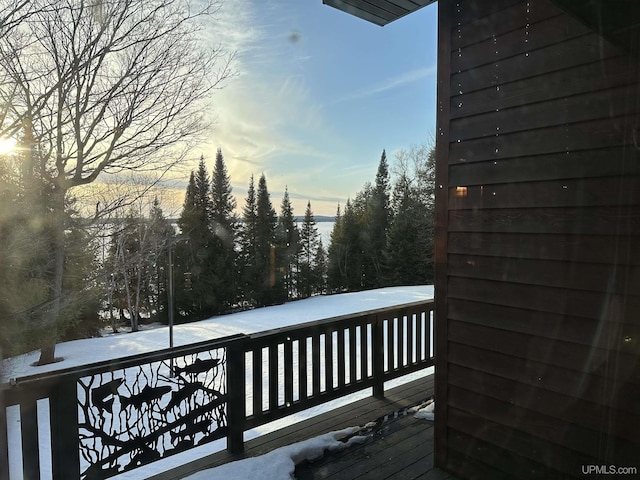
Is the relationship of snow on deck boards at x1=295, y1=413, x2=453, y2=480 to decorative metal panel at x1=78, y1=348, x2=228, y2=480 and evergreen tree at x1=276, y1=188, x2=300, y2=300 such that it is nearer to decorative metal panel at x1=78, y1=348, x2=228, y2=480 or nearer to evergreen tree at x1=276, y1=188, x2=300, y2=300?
decorative metal panel at x1=78, y1=348, x2=228, y2=480

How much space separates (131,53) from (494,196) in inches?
232

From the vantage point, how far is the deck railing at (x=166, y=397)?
70.4 inches

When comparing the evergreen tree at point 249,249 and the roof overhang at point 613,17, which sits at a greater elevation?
the roof overhang at point 613,17

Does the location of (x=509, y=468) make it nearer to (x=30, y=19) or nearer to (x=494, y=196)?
(x=494, y=196)

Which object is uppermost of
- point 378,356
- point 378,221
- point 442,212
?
point 442,212

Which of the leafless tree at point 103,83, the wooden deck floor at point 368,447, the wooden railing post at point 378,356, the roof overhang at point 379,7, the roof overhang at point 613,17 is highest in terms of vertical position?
the leafless tree at point 103,83

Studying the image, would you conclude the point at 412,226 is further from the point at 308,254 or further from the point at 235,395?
the point at 235,395

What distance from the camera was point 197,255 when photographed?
21.5 m

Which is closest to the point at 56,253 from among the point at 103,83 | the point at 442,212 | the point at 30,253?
the point at 30,253

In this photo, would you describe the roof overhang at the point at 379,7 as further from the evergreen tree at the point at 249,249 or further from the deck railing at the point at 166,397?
the evergreen tree at the point at 249,249

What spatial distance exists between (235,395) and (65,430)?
89cm

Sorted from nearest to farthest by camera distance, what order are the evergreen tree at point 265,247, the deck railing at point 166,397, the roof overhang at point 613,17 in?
the roof overhang at point 613,17 → the deck railing at point 166,397 → the evergreen tree at point 265,247

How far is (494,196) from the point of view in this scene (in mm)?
1868

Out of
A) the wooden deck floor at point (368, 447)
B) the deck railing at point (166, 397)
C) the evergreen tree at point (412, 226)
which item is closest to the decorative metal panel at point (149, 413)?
the deck railing at point (166, 397)
